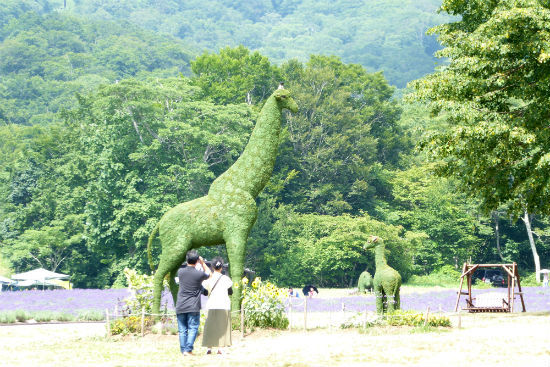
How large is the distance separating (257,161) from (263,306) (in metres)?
3.60

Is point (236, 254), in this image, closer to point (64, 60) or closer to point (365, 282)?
point (365, 282)

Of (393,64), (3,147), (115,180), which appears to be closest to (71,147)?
(115,180)

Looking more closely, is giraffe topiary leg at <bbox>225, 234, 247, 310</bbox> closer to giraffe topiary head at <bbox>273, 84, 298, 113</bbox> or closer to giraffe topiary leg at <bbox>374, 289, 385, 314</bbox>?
→ giraffe topiary head at <bbox>273, 84, 298, 113</bbox>

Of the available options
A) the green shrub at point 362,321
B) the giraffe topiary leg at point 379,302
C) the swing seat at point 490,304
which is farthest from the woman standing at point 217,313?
the swing seat at point 490,304

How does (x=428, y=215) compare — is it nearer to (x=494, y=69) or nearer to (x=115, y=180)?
(x=115, y=180)

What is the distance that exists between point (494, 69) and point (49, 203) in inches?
1699

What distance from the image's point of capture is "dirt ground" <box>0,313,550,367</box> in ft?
36.6

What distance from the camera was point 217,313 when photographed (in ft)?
41.1

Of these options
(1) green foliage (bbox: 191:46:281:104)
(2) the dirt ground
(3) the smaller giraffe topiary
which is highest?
(1) green foliage (bbox: 191:46:281:104)

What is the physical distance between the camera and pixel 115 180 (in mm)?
46656

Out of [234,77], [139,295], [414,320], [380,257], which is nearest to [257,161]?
[139,295]

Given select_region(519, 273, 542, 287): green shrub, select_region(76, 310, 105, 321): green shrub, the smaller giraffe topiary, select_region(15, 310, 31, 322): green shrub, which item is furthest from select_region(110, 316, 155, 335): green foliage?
select_region(519, 273, 542, 287): green shrub

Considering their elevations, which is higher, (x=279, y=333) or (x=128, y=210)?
(x=128, y=210)

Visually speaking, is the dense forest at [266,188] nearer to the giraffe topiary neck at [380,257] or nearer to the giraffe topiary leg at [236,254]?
the giraffe topiary neck at [380,257]
